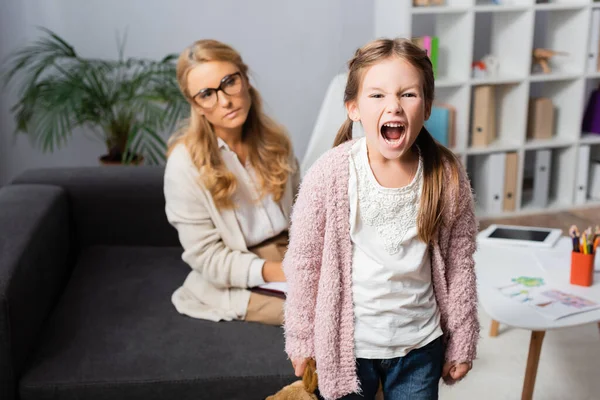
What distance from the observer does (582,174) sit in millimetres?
3846

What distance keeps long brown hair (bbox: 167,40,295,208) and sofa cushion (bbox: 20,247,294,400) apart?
12.9 inches

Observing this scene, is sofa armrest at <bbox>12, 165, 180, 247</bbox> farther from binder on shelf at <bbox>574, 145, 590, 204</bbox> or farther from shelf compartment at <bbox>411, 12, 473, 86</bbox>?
binder on shelf at <bbox>574, 145, 590, 204</bbox>

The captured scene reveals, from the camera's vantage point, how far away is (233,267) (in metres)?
1.91

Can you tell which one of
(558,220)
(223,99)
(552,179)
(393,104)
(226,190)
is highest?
(393,104)

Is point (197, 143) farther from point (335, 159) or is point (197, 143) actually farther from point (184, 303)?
point (335, 159)

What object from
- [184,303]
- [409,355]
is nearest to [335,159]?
[409,355]

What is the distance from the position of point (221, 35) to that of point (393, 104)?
246 centimetres

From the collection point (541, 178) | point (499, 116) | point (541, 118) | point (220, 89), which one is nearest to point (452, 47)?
point (499, 116)

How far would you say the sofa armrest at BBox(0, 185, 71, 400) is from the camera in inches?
66.9

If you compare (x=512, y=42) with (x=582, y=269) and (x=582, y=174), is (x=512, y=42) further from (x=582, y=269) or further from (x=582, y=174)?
(x=582, y=269)

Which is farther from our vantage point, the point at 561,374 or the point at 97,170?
the point at 97,170

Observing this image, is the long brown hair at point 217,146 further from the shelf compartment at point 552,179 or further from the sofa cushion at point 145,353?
the shelf compartment at point 552,179

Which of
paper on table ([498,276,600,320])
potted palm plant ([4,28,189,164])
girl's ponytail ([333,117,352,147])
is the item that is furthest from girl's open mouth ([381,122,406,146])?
potted palm plant ([4,28,189,164])

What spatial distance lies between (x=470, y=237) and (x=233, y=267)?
0.73 metres
